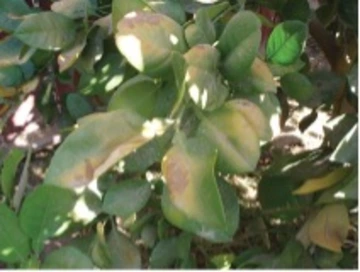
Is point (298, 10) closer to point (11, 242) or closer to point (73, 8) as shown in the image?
point (73, 8)

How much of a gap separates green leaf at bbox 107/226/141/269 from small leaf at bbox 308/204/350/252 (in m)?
0.21

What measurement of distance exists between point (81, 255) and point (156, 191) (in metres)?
0.15

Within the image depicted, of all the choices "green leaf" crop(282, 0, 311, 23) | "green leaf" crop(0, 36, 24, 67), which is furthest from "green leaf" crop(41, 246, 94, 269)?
"green leaf" crop(282, 0, 311, 23)

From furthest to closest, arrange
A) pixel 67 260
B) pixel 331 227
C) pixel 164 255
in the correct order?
1. pixel 164 255
2. pixel 331 227
3. pixel 67 260

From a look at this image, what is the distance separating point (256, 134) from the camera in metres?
0.57

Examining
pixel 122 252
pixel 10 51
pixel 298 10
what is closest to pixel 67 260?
pixel 122 252

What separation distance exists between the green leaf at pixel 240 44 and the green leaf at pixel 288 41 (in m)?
0.08

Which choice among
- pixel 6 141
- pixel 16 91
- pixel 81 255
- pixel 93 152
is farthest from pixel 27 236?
pixel 6 141

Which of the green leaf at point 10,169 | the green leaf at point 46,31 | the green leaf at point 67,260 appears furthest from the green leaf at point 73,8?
the green leaf at point 67,260

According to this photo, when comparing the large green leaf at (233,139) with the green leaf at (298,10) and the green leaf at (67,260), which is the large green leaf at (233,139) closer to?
the green leaf at (67,260)

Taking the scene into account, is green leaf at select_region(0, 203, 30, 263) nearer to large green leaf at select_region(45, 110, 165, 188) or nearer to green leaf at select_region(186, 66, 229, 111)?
large green leaf at select_region(45, 110, 165, 188)

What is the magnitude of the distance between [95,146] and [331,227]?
315 millimetres

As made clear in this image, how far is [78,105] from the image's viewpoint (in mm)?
914

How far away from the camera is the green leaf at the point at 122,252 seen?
2.54 ft
